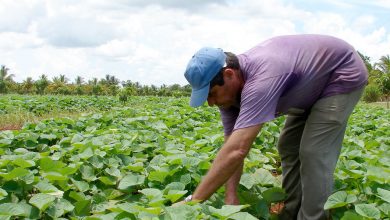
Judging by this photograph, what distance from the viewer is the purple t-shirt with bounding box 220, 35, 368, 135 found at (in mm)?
2791

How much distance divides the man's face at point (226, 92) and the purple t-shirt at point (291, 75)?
0.09 metres

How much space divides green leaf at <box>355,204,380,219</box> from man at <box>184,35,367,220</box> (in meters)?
0.53

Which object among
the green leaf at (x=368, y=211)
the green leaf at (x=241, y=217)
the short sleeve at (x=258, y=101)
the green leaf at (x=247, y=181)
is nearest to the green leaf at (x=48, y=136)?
the green leaf at (x=247, y=181)

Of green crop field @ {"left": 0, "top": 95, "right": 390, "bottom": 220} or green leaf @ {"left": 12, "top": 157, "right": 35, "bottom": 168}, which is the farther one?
green leaf @ {"left": 12, "top": 157, "right": 35, "bottom": 168}

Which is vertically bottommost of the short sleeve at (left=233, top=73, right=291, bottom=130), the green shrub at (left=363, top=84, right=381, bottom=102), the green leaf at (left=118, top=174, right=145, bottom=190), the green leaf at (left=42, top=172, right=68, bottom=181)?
the green shrub at (left=363, top=84, right=381, bottom=102)

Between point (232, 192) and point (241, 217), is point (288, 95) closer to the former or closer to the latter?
point (232, 192)

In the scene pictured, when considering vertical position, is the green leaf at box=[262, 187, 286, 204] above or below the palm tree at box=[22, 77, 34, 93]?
above

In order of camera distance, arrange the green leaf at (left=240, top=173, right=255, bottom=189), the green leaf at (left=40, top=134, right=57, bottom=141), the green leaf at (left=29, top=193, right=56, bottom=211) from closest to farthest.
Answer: the green leaf at (left=29, top=193, right=56, bottom=211), the green leaf at (left=240, top=173, right=255, bottom=189), the green leaf at (left=40, top=134, right=57, bottom=141)

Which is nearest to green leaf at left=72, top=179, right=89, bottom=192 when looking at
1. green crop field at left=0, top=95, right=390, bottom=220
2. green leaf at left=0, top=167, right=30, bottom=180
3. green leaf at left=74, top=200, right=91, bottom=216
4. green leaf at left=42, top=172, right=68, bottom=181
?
green crop field at left=0, top=95, right=390, bottom=220

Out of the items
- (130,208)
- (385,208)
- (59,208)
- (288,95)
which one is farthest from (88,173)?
(385,208)

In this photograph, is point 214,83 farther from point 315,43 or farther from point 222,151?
point 315,43

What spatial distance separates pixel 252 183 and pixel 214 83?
3.10 feet

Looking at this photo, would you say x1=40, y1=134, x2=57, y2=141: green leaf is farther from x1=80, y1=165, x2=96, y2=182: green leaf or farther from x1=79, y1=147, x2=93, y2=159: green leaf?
x1=80, y1=165, x2=96, y2=182: green leaf

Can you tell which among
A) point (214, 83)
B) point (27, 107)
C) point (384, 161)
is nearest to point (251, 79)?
point (214, 83)
